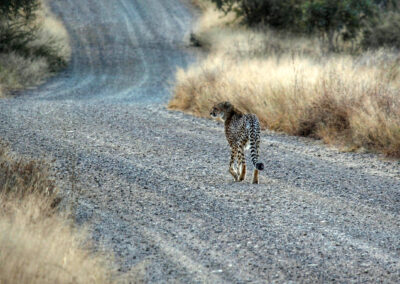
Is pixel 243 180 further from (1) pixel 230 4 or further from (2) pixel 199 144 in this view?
(1) pixel 230 4

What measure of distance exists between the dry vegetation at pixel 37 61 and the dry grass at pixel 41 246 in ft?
45.4

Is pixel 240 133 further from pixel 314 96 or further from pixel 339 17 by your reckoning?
pixel 339 17

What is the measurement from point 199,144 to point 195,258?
595 cm

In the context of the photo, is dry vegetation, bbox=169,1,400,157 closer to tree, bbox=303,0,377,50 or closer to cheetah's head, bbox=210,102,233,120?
cheetah's head, bbox=210,102,233,120

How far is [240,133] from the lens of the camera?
28.6 ft

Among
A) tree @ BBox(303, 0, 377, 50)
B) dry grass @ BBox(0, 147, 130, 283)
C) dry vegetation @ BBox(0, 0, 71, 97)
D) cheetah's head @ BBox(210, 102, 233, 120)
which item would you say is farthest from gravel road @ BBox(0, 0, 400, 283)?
tree @ BBox(303, 0, 377, 50)

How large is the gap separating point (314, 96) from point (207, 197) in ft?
19.9

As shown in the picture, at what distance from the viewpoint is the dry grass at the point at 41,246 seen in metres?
4.52

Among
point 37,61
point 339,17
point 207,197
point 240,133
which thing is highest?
point 339,17

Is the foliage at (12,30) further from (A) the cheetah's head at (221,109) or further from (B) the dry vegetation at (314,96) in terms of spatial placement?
(A) the cheetah's head at (221,109)

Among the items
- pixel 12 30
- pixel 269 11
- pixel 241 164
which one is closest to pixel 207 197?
pixel 241 164

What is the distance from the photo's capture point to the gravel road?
229 inches

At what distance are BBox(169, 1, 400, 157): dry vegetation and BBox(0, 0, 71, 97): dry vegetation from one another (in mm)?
6503

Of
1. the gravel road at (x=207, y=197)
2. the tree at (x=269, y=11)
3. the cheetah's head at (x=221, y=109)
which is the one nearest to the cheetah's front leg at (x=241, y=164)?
the gravel road at (x=207, y=197)
